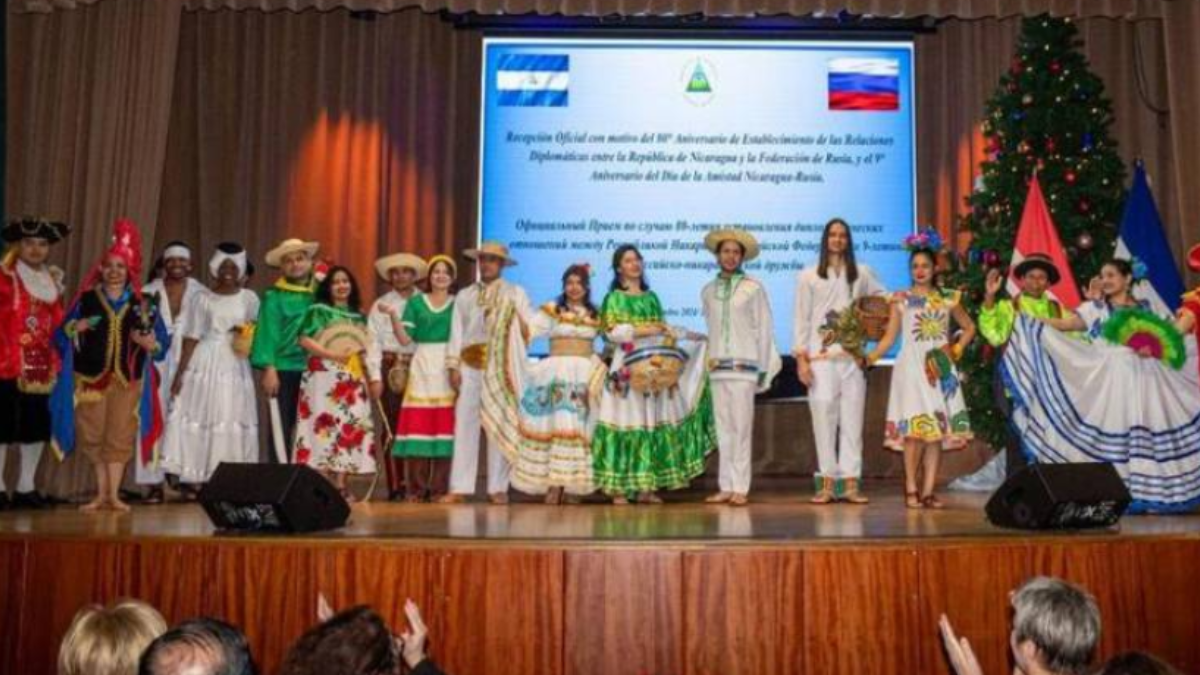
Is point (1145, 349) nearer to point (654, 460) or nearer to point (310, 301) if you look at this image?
point (654, 460)

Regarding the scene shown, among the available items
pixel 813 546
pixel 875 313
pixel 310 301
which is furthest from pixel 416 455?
pixel 813 546

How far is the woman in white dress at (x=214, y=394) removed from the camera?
25.2 feet

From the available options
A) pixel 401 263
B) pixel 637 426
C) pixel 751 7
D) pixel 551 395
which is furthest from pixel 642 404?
pixel 751 7

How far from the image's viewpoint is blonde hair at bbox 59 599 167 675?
2.60 meters

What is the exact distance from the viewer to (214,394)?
7711 mm

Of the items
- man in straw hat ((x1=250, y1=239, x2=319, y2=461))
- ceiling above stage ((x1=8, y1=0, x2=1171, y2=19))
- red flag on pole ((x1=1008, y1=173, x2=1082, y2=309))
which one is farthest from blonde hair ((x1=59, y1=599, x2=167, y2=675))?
red flag on pole ((x1=1008, y1=173, x2=1082, y2=309))

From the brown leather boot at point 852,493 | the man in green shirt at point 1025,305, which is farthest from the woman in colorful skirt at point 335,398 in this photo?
the man in green shirt at point 1025,305

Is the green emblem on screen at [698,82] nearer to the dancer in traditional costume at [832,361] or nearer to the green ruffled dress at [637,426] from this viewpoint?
the dancer in traditional costume at [832,361]

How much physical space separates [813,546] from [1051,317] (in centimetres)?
304

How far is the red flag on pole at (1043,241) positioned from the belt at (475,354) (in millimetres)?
3925

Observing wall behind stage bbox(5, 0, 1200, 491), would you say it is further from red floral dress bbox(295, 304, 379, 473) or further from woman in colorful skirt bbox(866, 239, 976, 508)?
woman in colorful skirt bbox(866, 239, 976, 508)

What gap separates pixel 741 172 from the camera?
9.90 m

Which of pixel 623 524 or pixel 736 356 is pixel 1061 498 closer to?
pixel 623 524

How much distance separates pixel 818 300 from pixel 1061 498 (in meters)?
2.62
